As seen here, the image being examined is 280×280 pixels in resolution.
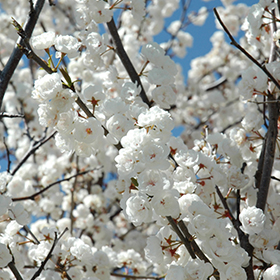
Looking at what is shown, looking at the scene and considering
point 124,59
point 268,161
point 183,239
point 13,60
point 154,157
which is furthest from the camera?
point 124,59

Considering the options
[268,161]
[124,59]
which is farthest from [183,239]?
[124,59]

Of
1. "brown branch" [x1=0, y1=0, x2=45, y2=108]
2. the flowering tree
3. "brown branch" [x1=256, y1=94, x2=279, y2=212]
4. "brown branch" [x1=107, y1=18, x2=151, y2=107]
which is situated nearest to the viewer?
the flowering tree

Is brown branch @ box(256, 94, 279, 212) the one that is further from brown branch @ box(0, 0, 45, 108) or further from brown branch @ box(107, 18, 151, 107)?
brown branch @ box(0, 0, 45, 108)

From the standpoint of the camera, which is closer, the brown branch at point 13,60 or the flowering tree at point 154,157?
the flowering tree at point 154,157

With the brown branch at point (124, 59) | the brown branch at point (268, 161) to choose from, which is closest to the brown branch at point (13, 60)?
the brown branch at point (124, 59)

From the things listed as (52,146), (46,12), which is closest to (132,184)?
(52,146)

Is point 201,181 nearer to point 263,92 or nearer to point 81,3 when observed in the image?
point 263,92

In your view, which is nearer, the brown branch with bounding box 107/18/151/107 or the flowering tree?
the flowering tree

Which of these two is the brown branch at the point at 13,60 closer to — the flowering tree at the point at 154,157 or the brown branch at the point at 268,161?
the flowering tree at the point at 154,157

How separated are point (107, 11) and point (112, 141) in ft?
2.97

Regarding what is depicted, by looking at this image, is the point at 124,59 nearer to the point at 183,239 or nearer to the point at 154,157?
the point at 154,157

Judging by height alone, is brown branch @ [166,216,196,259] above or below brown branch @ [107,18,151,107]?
below

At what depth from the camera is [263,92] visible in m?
2.04

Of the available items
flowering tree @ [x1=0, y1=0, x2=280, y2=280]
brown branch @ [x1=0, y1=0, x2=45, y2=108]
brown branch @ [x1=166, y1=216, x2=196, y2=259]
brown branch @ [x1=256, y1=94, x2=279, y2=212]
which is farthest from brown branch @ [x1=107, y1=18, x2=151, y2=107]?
brown branch @ [x1=166, y1=216, x2=196, y2=259]
